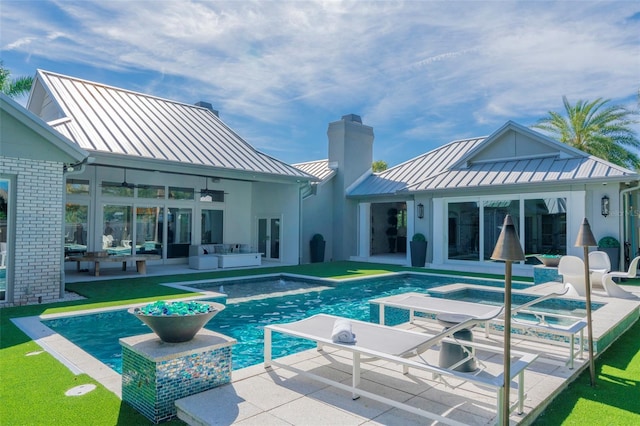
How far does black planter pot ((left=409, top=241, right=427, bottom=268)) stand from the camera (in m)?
15.9

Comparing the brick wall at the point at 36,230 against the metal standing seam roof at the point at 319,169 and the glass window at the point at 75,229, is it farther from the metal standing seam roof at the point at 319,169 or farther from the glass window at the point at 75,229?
the metal standing seam roof at the point at 319,169

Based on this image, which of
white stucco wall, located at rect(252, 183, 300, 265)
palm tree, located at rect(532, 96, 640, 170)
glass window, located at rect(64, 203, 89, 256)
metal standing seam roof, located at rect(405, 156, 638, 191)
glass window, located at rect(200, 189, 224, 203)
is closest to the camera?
metal standing seam roof, located at rect(405, 156, 638, 191)

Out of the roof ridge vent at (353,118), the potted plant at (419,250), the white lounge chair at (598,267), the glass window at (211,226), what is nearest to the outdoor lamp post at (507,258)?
the white lounge chair at (598,267)

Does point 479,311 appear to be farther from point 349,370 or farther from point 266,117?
point 266,117

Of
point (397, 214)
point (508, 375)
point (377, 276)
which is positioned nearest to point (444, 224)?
point (377, 276)

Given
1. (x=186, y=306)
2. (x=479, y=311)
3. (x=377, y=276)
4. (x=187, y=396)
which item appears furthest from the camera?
(x=377, y=276)

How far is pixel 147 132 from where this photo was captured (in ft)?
43.4

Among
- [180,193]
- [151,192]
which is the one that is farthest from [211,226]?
[151,192]

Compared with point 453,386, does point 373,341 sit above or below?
above

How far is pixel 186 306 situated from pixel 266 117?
73.3 ft

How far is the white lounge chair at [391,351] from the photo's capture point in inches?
126

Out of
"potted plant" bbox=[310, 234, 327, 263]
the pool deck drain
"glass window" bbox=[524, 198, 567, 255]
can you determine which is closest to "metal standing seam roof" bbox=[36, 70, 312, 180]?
"potted plant" bbox=[310, 234, 327, 263]

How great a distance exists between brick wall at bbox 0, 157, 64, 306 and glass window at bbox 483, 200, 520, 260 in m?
12.8

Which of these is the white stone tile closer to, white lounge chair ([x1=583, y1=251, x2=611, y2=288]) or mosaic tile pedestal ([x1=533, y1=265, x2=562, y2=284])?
white lounge chair ([x1=583, y1=251, x2=611, y2=288])
